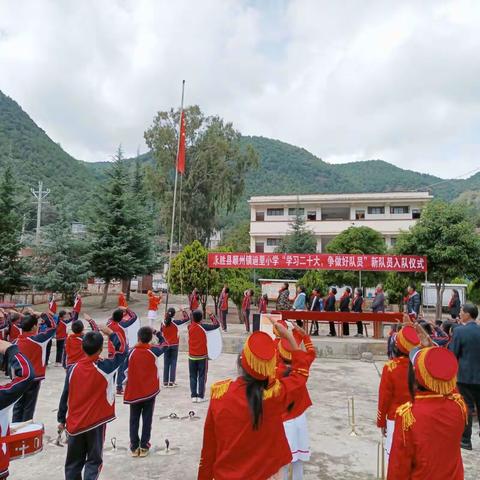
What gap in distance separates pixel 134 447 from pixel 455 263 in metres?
14.5

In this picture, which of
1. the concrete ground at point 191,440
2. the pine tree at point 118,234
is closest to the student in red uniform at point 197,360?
the concrete ground at point 191,440

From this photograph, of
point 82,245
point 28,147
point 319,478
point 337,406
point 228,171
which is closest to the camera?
point 319,478

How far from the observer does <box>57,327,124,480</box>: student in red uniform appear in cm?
404

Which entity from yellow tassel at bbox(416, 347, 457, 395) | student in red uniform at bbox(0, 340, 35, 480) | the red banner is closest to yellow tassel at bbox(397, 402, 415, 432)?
yellow tassel at bbox(416, 347, 457, 395)

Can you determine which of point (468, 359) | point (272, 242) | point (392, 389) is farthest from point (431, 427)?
point (272, 242)

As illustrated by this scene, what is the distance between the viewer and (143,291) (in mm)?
33250

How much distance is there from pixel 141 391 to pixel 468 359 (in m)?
4.34

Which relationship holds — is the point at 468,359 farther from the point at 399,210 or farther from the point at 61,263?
the point at 399,210

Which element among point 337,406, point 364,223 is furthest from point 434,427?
point 364,223

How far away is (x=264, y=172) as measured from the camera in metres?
101

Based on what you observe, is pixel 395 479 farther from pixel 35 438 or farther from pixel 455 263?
pixel 455 263

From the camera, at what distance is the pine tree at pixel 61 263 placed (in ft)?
70.1

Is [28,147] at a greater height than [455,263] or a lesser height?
greater

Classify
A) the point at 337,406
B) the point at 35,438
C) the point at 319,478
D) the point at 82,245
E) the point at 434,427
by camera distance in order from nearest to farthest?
the point at 434,427 < the point at 35,438 < the point at 319,478 < the point at 337,406 < the point at 82,245
